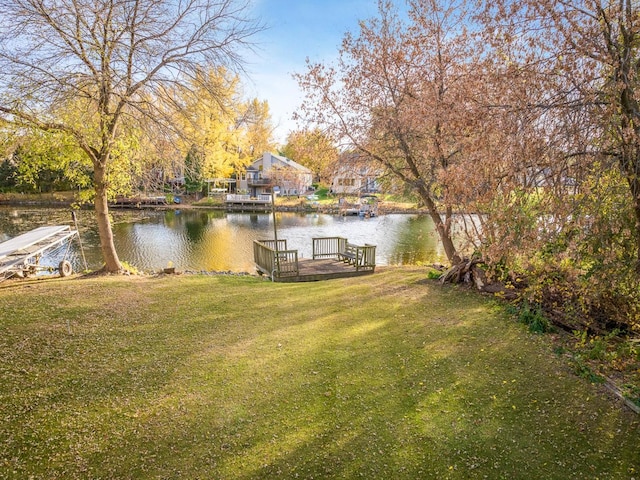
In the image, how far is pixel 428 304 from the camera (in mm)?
7887

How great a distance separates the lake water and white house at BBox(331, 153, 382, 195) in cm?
285

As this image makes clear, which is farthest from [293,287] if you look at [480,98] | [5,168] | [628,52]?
[5,168]

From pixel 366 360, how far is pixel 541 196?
3280 millimetres

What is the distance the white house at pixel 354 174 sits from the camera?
38.8 feet

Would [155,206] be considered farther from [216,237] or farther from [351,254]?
[351,254]

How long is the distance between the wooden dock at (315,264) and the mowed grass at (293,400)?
5.17 m

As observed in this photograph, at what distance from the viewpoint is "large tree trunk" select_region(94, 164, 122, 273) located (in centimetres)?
996

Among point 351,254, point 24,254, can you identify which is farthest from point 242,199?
point 24,254

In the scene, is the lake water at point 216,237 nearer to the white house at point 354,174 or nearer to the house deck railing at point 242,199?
the white house at point 354,174

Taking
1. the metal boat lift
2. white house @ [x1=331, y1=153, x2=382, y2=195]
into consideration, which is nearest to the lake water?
white house @ [x1=331, y1=153, x2=382, y2=195]

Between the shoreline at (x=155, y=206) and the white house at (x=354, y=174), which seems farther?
the shoreline at (x=155, y=206)

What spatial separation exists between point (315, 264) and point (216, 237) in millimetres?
13444

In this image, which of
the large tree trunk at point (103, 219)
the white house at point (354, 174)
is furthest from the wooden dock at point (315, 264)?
the large tree trunk at point (103, 219)

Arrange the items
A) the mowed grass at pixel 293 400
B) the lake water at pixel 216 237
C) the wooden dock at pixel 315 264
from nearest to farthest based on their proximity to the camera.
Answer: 1. the mowed grass at pixel 293 400
2. the wooden dock at pixel 315 264
3. the lake water at pixel 216 237
